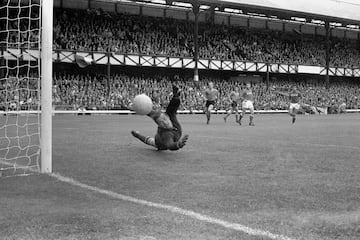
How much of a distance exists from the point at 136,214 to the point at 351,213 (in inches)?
85.5

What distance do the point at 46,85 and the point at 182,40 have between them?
43.0 m

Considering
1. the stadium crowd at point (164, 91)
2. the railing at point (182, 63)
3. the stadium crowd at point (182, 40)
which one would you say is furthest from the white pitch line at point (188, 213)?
the stadium crowd at point (182, 40)

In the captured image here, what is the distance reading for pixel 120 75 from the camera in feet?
153

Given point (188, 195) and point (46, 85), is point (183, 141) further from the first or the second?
point (188, 195)

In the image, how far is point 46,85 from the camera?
8.24 m

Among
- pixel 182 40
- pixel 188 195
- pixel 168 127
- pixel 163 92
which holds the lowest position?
pixel 188 195

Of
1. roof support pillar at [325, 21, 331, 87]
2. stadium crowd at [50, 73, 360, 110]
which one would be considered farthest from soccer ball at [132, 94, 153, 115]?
roof support pillar at [325, 21, 331, 87]

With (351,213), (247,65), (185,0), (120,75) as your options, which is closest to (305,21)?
(247,65)

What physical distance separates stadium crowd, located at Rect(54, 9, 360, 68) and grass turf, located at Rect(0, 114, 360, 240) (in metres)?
33.4

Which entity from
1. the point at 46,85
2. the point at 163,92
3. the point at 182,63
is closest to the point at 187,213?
the point at 46,85

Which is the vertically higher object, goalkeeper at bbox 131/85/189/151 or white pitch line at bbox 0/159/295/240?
goalkeeper at bbox 131/85/189/151

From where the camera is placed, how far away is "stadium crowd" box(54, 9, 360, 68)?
146 feet

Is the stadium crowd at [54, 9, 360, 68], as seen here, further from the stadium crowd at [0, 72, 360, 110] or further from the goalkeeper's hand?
the goalkeeper's hand

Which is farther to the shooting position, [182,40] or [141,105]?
[182,40]
